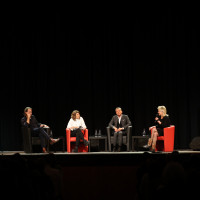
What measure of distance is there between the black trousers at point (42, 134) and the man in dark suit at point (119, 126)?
1404 millimetres

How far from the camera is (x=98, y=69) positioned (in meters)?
9.28

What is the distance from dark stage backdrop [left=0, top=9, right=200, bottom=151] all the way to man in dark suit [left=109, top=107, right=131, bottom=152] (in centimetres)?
100

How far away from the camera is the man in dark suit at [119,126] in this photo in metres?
7.93

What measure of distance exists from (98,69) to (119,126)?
1.74 meters

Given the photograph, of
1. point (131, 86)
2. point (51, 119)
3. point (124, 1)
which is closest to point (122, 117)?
point (131, 86)
